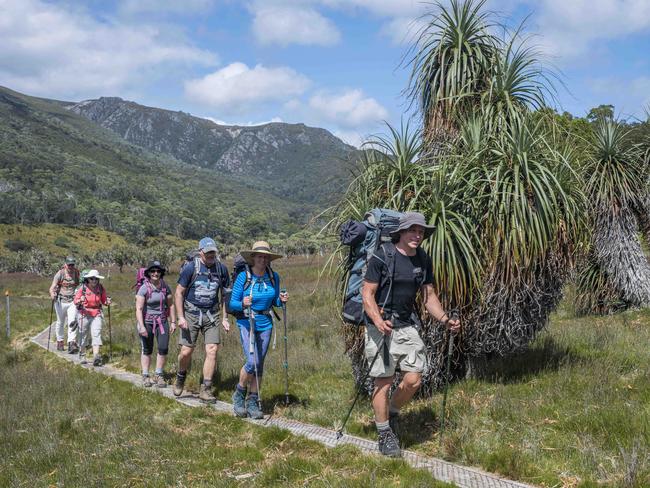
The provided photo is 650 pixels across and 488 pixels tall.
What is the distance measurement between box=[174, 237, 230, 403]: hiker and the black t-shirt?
9.86 ft

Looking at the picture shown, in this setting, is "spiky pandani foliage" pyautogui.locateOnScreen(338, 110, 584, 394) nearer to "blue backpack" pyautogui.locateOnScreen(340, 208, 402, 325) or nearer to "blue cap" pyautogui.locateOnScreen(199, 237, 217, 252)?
"blue backpack" pyautogui.locateOnScreen(340, 208, 402, 325)

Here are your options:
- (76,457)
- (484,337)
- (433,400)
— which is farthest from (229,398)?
(484,337)

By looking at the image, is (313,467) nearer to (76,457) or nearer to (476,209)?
(76,457)

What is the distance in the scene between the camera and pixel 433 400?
21.0 ft

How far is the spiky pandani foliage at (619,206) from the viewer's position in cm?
1135

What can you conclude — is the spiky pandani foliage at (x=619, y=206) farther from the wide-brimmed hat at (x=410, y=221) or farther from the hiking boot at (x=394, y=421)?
the wide-brimmed hat at (x=410, y=221)

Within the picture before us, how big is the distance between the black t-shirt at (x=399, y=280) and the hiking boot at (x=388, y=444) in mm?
974

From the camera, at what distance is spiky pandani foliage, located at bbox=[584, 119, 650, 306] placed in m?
11.4

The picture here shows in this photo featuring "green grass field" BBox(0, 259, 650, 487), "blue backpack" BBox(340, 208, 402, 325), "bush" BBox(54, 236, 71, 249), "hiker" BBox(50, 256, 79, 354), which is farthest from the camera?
"bush" BBox(54, 236, 71, 249)

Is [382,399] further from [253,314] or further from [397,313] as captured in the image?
[253,314]

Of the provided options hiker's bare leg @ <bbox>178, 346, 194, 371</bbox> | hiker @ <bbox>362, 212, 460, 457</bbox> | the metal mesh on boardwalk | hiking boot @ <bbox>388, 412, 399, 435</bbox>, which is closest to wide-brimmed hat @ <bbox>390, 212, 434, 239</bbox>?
hiker @ <bbox>362, 212, 460, 457</bbox>

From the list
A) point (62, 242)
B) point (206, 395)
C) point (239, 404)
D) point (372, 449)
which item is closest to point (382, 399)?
point (372, 449)

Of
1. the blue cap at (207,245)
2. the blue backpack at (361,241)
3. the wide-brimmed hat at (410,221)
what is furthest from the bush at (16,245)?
the wide-brimmed hat at (410,221)

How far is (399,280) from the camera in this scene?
4898 mm
